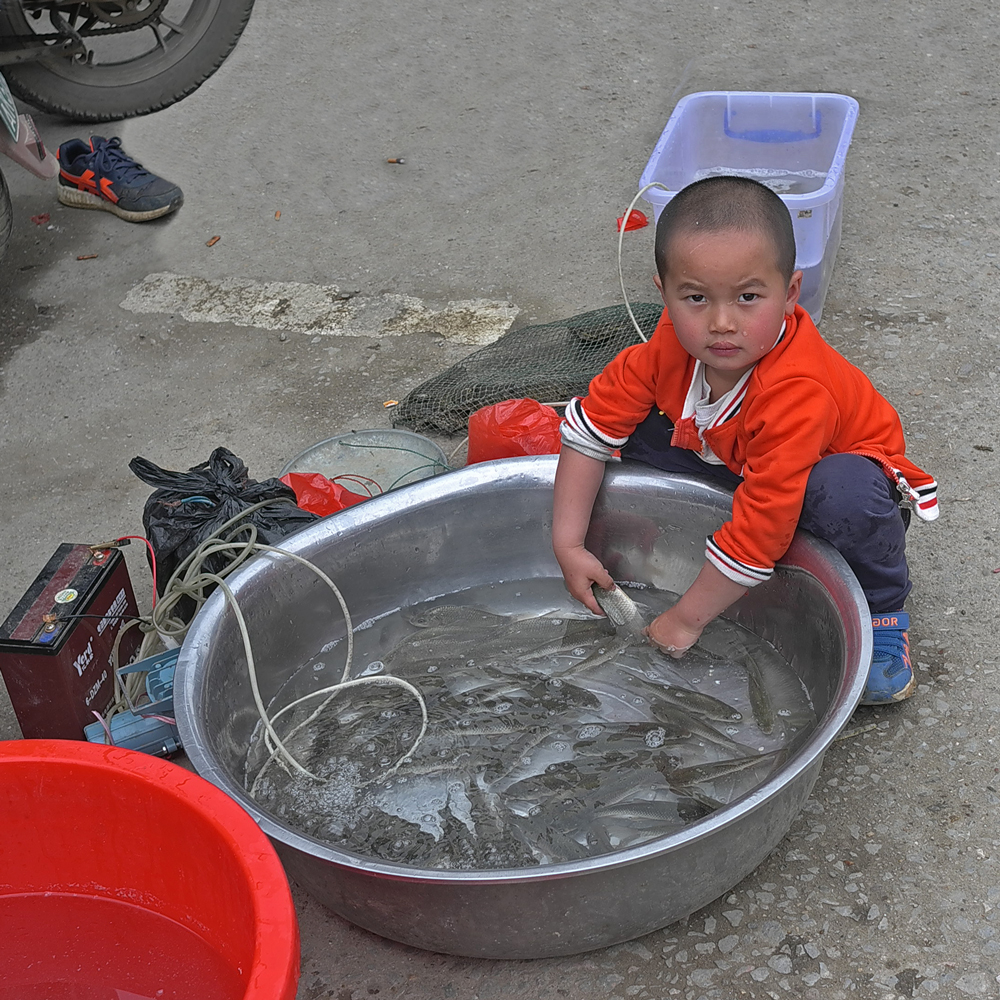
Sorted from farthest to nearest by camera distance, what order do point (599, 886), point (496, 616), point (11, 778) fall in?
point (496, 616), point (599, 886), point (11, 778)

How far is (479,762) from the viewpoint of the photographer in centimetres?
193

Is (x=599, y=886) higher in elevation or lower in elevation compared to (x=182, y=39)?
lower

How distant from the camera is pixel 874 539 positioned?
1.86 m

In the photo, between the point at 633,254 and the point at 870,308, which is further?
the point at 633,254

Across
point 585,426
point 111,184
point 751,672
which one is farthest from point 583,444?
point 111,184

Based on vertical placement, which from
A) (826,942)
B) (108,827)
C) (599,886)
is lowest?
(826,942)

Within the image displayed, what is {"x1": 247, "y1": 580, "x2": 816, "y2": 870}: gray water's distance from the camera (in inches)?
70.6

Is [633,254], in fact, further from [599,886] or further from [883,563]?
[599,886]

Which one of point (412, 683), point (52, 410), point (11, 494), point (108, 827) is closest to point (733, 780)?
point (412, 683)

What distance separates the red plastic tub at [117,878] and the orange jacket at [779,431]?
0.97m

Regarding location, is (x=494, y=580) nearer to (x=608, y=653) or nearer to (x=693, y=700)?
(x=608, y=653)

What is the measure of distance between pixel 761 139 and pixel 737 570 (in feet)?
6.74

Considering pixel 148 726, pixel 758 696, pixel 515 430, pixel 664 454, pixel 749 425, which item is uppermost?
pixel 749 425

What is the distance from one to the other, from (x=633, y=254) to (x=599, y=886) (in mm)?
2414
